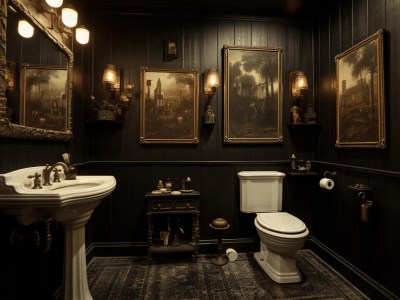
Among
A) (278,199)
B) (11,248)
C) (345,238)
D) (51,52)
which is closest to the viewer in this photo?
(11,248)

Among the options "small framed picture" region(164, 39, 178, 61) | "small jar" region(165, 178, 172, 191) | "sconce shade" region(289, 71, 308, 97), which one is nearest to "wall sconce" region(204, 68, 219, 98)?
"small framed picture" region(164, 39, 178, 61)

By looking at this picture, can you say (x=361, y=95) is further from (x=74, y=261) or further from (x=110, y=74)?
(x=74, y=261)

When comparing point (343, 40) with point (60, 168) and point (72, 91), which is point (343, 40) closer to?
point (72, 91)

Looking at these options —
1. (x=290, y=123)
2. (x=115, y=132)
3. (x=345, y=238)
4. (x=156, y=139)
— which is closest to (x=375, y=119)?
(x=290, y=123)

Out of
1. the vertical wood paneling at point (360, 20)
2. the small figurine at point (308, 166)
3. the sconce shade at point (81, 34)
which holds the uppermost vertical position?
the vertical wood paneling at point (360, 20)

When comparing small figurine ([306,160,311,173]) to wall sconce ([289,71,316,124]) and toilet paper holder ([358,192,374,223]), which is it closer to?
wall sconce ([289,71,316,124])

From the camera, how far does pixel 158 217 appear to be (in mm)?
2457

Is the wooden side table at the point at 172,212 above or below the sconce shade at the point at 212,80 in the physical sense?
below

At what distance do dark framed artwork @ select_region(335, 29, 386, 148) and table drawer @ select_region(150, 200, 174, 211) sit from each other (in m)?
1.78

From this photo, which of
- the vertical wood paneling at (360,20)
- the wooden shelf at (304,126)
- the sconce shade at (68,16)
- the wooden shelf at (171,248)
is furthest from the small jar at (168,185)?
the vertical wood paneling at (360,20)

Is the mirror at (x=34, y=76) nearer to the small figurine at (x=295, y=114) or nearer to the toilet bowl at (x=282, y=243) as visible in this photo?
the toilet bowl at (x=282, y=243)

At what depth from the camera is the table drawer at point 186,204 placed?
227 centimetres

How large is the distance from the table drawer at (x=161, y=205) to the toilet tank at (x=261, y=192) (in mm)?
782

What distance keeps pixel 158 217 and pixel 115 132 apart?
3.45 ft
